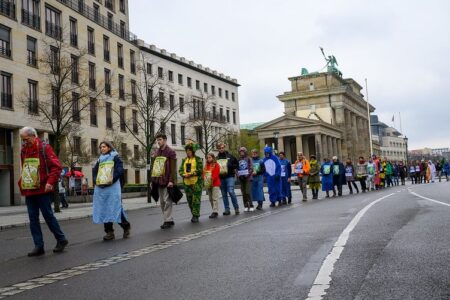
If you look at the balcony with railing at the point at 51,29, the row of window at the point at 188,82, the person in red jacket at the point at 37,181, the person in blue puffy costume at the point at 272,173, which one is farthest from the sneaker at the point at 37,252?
the row of window at the point at 188,82

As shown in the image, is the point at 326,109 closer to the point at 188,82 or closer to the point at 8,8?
the point at 188,82

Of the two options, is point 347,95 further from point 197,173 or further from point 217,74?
point 197,173

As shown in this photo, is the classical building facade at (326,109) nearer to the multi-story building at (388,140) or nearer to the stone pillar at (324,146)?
the stone pillar at (324,146)

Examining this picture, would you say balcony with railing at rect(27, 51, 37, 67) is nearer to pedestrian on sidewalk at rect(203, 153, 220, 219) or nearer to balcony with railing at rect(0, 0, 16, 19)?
balcony with railing at rect(0, 0, 16, 19)

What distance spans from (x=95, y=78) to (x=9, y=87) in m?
11.6

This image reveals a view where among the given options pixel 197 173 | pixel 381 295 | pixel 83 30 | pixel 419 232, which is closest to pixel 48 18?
pixel 83 30

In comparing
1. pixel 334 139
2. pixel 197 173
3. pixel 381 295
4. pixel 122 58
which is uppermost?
pixel 122 58

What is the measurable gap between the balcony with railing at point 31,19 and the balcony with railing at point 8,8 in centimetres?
109

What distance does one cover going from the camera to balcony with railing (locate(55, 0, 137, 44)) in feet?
150

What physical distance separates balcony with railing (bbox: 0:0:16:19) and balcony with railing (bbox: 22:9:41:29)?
3.56 ft

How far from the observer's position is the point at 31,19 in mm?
39500

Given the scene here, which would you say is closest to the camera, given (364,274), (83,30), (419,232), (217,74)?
(364,274)

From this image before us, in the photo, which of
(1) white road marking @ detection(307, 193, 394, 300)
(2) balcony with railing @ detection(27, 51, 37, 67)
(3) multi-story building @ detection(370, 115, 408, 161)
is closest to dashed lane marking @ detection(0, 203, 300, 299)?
(1) white road marking @ detection(307, 193, 394, 300)

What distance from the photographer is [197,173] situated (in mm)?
12711
